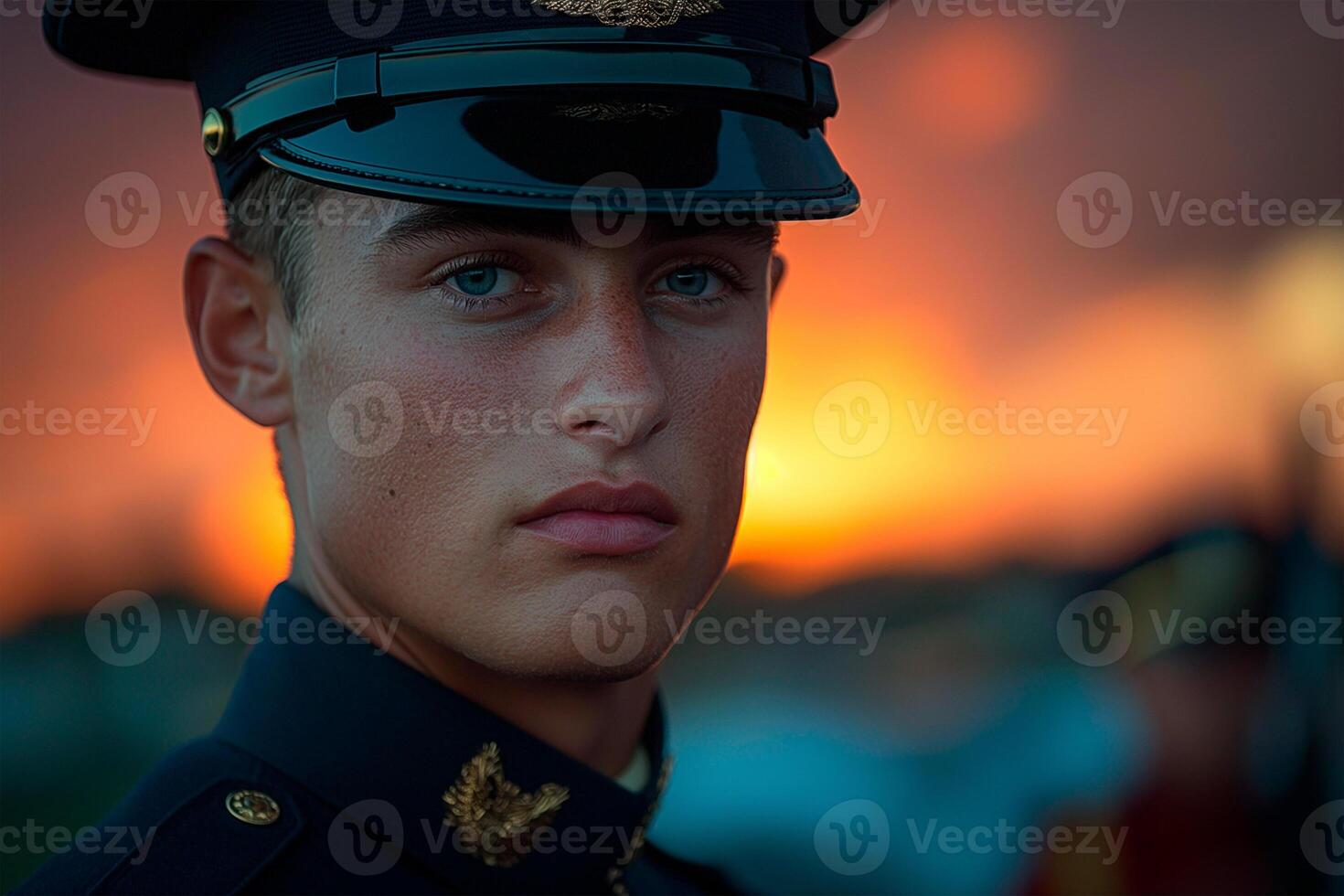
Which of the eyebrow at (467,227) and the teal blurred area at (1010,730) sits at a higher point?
the eyebrow at (467,227)

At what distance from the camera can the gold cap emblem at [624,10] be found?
1.61 metres

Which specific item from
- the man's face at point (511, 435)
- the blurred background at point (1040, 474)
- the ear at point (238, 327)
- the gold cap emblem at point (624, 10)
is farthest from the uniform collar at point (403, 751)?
the blurred background at point (1040, 474)

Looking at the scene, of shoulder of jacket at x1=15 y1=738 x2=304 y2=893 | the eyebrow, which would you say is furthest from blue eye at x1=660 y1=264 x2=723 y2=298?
shoulder of jacket at x1=15 y1=738 x2=304 y2=893

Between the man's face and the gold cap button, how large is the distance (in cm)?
24

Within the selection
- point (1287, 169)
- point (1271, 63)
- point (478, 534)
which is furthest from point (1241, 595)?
point (478, 534)

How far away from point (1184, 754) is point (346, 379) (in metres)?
3.37

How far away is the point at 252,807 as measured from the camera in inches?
65.7

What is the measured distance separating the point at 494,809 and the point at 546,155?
33.3 inches

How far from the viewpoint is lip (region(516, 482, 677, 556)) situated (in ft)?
5.11

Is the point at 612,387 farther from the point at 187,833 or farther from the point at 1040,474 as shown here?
the point at 1040,474

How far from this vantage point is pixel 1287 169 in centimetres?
446

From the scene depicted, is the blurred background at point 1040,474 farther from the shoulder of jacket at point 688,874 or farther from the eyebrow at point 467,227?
the eyebrow at point 467,227

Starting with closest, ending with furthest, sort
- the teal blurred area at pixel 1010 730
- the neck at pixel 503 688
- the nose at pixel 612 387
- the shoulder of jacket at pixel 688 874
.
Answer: the nose at pixel 612 387 → the neck at pixel 503 688 → the shoulder of jacket at pixel 688 874 → the teal blurred area at pixel 1010 730

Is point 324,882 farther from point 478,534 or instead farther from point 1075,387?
point 1075,387
